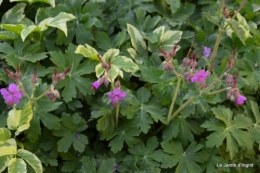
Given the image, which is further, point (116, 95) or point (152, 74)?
point (152, 74)

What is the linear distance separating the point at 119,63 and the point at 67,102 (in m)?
0.25

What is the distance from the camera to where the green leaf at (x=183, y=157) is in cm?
154

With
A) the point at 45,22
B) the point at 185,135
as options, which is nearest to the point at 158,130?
the point at 185,135

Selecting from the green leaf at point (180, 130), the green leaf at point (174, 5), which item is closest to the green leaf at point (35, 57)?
the green leaf at point (180, 130)

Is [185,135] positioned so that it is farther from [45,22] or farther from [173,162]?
[45,22]

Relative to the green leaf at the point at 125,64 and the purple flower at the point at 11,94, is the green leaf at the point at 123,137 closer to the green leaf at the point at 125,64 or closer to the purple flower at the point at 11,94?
the green leaf at the point at 125,64

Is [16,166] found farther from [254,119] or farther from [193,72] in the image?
[254,119]

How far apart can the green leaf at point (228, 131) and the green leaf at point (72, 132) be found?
469mm

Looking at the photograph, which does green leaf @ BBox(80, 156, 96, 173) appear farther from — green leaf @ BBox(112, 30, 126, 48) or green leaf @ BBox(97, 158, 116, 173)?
green leaf @ BBox(112, 30, 126, 48)

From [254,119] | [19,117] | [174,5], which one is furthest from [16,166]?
[174,5]

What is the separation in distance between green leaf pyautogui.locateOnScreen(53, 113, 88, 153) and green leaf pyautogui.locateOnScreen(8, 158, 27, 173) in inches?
9.3

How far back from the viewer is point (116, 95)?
141 centimetres

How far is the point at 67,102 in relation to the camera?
1.56 metres

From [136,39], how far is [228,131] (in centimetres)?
57
